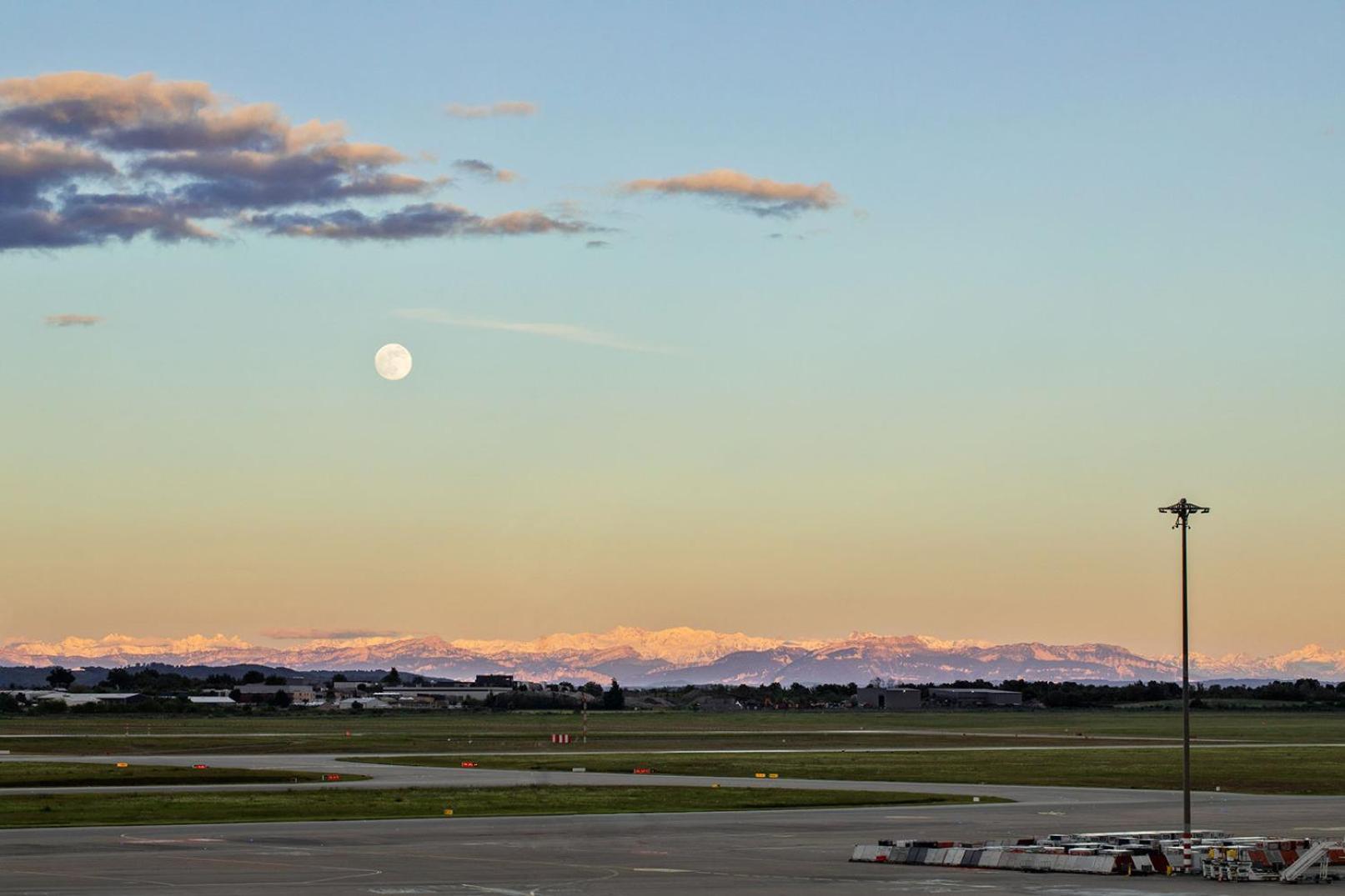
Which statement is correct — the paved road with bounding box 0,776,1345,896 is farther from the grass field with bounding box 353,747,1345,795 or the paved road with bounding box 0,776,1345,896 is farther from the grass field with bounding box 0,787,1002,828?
the grass field with bounding box 353,747,1345,795

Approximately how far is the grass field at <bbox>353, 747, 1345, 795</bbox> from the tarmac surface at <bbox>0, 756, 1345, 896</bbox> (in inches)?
585

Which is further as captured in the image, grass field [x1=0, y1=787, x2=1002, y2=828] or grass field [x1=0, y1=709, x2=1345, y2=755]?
grass field [x1=0, y1=709, x2=1345, y2=755]

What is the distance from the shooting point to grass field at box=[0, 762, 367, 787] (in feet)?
264

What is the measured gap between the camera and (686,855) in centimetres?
4684

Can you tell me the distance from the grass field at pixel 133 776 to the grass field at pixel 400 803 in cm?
873

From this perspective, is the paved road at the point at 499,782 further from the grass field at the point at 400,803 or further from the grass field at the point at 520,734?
the grass field at the point at 520,734

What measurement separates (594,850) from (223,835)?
479 inches

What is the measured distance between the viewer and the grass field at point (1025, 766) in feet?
286

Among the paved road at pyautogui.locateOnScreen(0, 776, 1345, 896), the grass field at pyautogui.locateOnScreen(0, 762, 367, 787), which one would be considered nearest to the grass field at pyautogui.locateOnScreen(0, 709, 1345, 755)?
the grass field at pyautogui.locateOnScreen(0, 762, 367, 787)

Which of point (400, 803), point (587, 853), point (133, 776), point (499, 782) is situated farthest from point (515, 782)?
point (587, 853)

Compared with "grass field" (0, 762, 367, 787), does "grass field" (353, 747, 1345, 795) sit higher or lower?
higher

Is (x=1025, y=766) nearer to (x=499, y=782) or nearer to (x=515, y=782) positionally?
(x=515, y=782)

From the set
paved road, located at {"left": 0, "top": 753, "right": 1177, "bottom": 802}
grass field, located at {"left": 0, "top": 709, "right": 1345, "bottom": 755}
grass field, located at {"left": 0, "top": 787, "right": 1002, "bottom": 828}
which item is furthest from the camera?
grass field, located at {"left": 0, "top": 709, "right": 1345, "bottom": 755}

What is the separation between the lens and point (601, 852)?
4756cm
